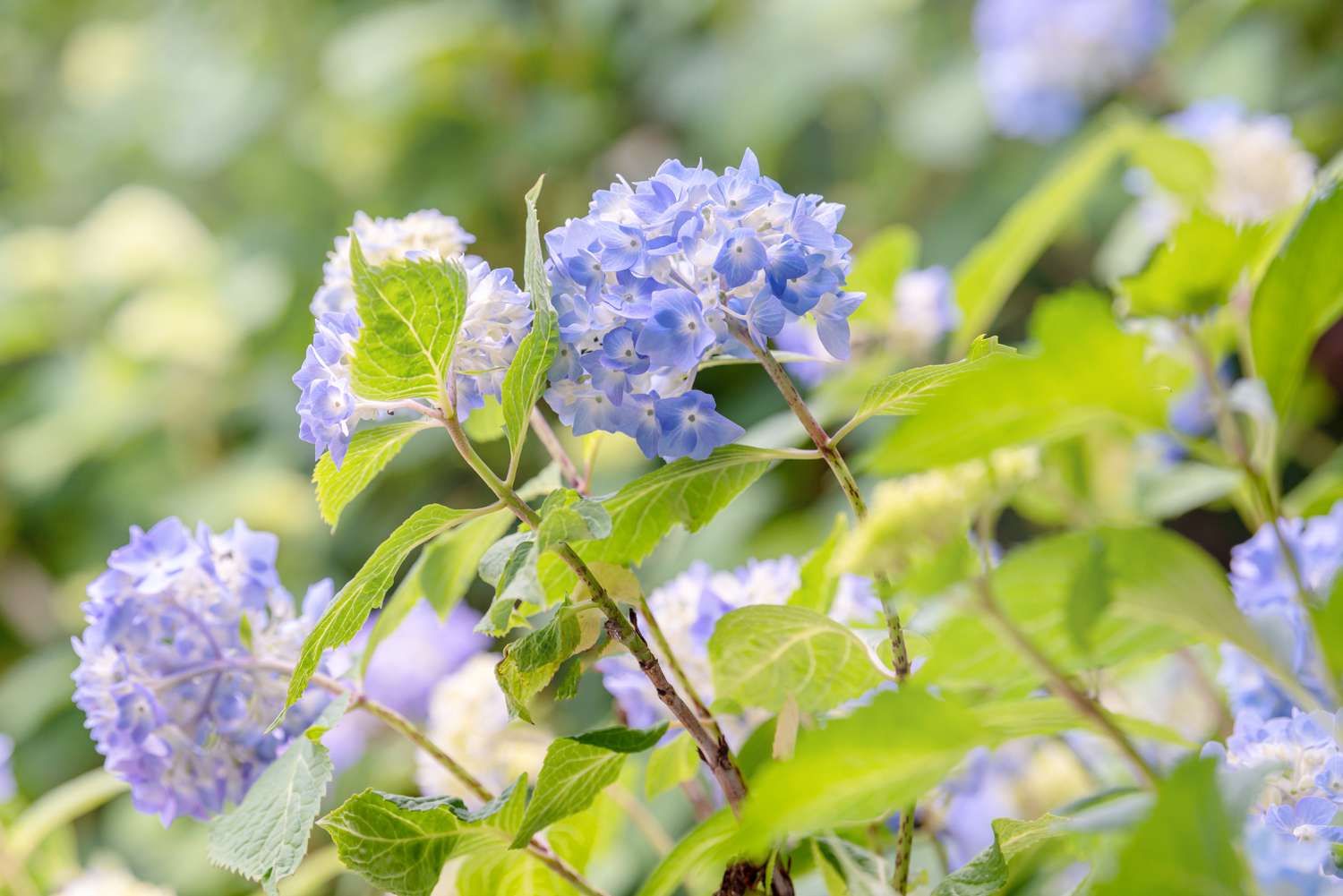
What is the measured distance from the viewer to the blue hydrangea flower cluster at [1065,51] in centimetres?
128

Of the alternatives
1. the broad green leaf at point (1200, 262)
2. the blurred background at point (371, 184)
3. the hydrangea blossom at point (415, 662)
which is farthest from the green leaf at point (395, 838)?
the blurred background at point (371, 184)

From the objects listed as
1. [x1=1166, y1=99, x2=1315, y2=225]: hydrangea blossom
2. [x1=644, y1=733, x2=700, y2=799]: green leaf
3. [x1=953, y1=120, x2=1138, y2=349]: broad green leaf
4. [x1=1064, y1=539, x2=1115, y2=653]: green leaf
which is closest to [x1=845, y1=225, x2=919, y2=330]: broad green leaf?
[x1=953, y1=120, x2=1138, y2=349]: broad green leaf

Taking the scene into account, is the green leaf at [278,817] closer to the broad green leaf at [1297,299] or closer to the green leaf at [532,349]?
the green leaf at [532,349]

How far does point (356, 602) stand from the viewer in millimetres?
348

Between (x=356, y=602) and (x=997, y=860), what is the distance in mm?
187

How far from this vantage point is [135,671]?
42cm

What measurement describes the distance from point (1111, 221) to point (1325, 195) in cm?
128

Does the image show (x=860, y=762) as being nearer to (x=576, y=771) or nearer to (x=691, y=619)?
(x=576, y=771)

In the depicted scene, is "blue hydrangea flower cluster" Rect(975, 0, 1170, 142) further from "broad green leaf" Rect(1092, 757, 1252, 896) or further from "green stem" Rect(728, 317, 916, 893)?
"broad green leaf" Rect(1092, 757, 1252, 896)

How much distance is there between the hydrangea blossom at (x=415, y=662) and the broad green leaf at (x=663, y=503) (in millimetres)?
783

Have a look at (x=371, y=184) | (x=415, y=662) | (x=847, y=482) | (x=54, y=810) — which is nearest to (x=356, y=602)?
(x=847, y=482)

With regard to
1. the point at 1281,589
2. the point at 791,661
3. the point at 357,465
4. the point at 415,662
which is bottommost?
the point at 415,662

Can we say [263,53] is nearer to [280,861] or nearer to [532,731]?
[532,731]

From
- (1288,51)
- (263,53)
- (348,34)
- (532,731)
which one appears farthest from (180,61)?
(532,731)
